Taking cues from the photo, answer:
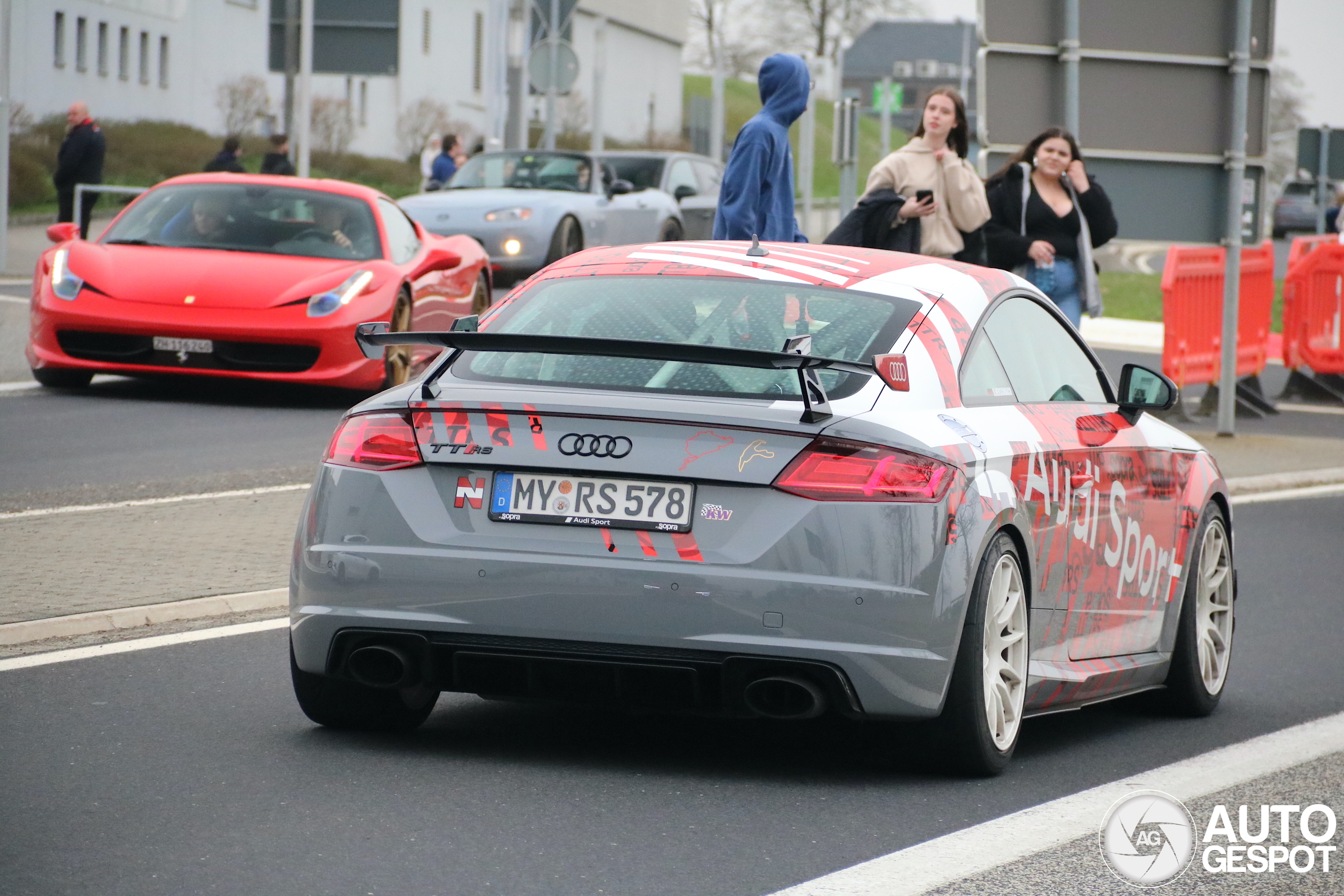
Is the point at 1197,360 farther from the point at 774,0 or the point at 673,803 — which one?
the point at 774,0

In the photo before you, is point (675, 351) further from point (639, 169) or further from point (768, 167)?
point (639, 169)

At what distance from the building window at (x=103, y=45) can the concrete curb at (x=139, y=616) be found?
58258 mm

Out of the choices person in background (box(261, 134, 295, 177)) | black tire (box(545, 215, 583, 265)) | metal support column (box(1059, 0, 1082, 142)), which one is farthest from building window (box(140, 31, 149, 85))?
metal support column (box(1059, 0, 1082, 142))

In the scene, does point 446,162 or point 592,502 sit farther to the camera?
point 446,162

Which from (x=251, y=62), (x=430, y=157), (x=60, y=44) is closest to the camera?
(x=430, y=157)

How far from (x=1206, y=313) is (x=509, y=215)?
7.79 meters

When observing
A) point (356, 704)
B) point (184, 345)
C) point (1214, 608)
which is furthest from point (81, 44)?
point (356, 704)

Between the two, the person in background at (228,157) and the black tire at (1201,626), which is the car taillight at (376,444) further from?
the person in background at (228,157)

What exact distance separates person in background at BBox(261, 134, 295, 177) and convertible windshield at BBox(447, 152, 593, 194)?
636cm

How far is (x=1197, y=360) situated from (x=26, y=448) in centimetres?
948

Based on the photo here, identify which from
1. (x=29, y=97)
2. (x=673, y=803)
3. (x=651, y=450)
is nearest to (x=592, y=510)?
(x=651, y=450)

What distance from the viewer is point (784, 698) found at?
5512mm

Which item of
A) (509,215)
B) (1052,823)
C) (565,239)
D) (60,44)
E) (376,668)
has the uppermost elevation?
(60,44)

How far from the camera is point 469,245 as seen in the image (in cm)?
1741
